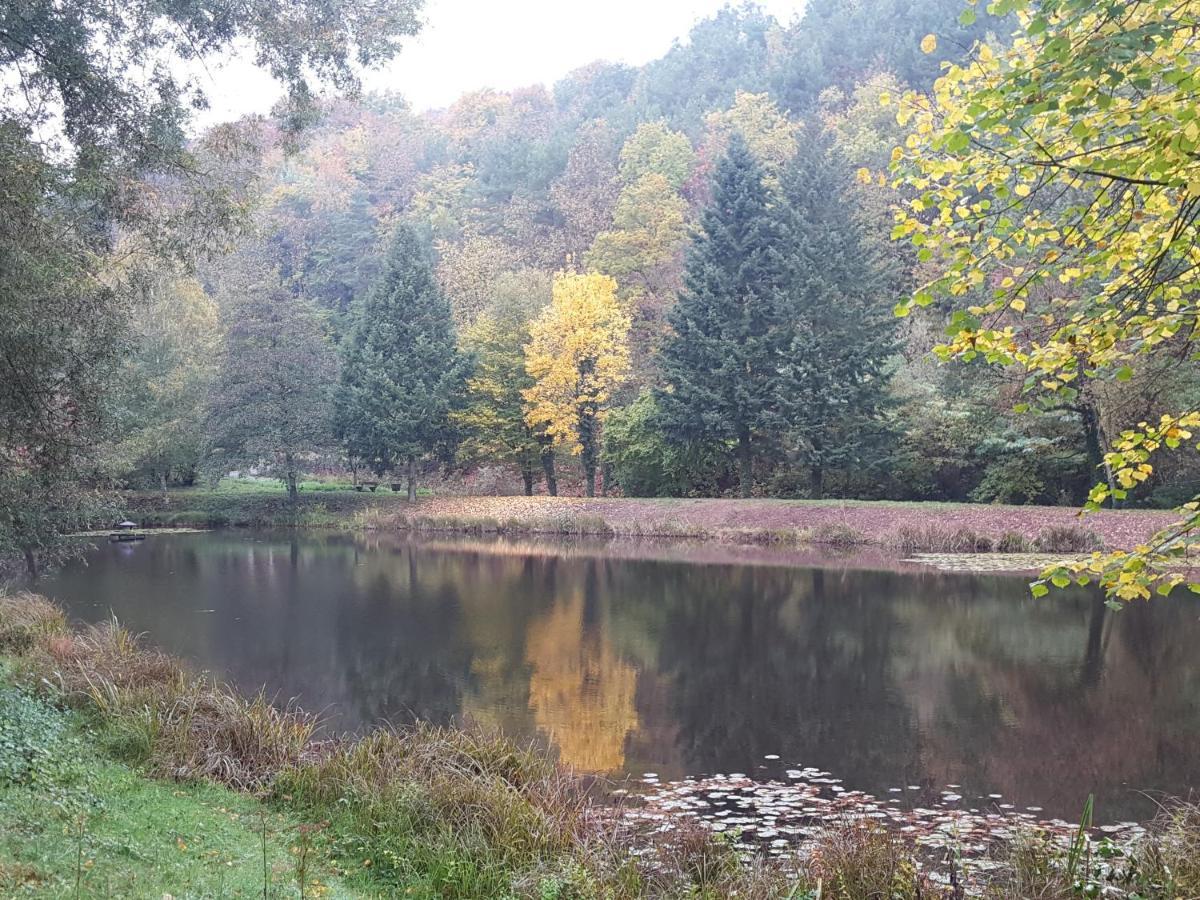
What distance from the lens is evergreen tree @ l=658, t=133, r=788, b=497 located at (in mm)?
36156

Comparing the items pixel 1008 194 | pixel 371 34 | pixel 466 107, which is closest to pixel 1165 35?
pixel 1008 194

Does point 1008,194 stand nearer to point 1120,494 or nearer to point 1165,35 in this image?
point 1165,35

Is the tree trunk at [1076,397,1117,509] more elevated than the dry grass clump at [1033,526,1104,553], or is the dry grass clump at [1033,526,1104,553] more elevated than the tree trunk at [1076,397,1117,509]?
the tree trunk at [1076,397,1117,509]

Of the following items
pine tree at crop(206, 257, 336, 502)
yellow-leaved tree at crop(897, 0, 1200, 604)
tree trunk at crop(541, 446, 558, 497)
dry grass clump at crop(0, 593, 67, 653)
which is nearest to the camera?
yellow-leaved tree at crop(897, 0, 1200, 604)

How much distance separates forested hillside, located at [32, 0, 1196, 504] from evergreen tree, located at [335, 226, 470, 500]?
135 millimetres

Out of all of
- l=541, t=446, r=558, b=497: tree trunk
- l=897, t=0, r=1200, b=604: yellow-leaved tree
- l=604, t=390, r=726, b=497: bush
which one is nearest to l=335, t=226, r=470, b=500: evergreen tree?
l=541, t=446, r=558, b=497: tree trunk

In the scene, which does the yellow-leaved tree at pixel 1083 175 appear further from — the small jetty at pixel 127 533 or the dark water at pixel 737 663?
the small jetty at pixel 127 533

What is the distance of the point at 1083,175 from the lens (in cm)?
473

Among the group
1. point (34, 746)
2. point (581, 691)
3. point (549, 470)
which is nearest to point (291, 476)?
point (549, 470)

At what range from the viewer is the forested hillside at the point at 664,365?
116 ft

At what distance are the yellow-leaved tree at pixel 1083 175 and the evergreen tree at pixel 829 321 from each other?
30.3m

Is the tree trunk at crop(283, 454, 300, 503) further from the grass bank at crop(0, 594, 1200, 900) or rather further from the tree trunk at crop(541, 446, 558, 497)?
the grass bank at crop(0, 594, 1200, 900)

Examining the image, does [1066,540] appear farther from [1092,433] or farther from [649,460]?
[649,460]

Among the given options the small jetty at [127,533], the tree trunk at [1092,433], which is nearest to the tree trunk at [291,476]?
the small jetty at [127,533]
